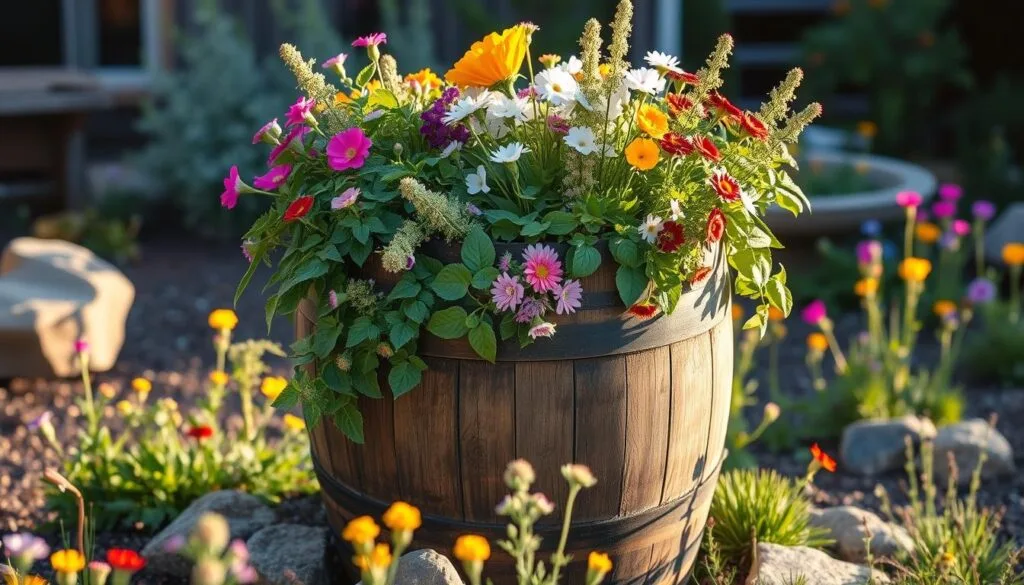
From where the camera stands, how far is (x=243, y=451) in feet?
10.2

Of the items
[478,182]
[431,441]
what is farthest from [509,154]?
[431,441]

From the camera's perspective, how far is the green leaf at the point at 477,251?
86.7 inches

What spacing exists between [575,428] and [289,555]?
82 cm

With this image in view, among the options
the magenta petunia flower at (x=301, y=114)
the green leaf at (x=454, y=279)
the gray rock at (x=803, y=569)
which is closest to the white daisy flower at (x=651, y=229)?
the green leaf at (x=454, y=279)

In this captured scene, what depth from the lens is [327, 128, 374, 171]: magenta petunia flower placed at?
2.27 metres

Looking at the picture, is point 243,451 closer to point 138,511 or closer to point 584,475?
point 138,511

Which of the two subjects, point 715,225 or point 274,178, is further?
point 274,178

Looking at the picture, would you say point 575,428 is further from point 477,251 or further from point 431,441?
point 477,251

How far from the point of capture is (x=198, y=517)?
9.29ft

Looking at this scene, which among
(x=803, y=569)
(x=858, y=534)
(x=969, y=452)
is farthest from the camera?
(x=969, y=452)

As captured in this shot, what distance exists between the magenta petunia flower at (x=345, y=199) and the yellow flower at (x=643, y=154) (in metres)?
0.51

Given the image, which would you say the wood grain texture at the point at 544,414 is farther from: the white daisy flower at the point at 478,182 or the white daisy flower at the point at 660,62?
the white daisy flower at the point at 660,62

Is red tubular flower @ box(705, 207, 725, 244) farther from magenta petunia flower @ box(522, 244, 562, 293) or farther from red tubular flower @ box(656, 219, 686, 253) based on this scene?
magenta petunia flower @ box(522, 244, 562, 293)

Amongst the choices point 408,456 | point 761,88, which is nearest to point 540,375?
point 408,456
